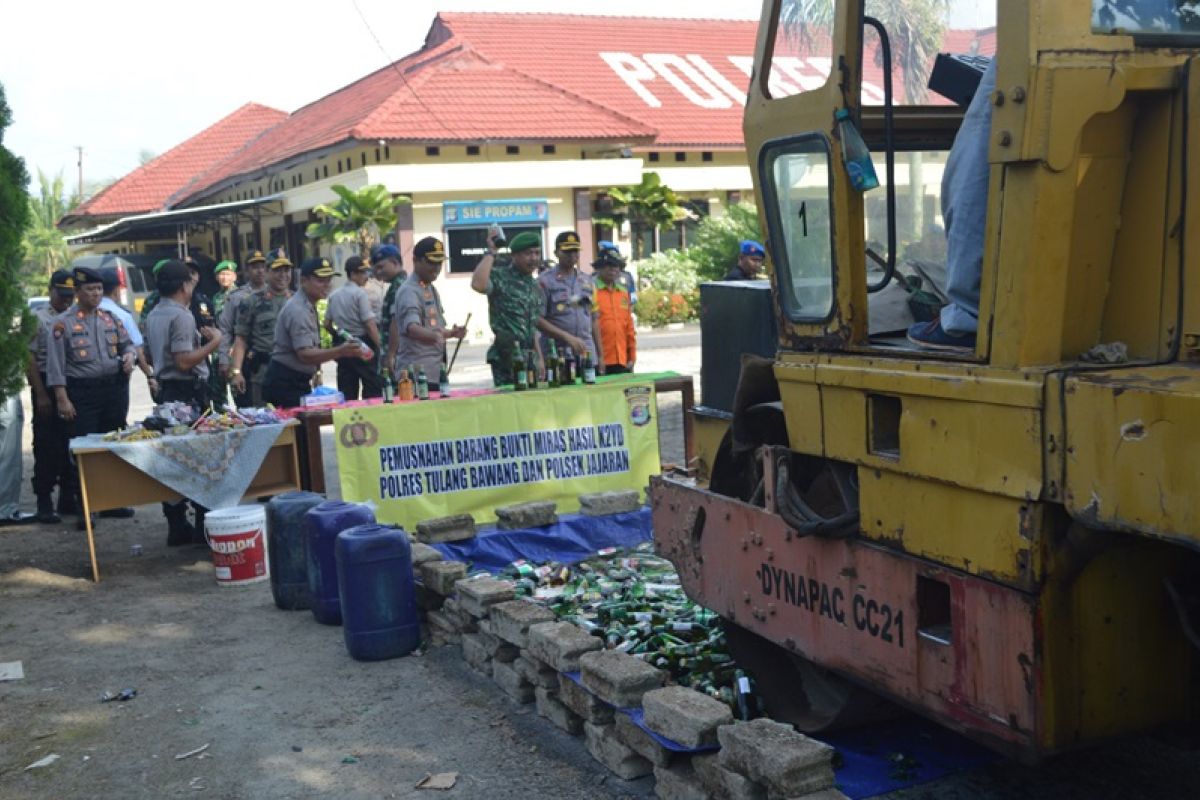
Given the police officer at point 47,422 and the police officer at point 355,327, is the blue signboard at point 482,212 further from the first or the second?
the police officer at point 47,422

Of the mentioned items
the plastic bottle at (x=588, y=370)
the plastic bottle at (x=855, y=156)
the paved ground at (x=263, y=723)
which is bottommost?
the paved ground at (x=263, y=723)

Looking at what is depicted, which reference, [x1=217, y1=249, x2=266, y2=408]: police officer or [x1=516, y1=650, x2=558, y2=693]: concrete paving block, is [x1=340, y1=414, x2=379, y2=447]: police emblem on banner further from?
[x1=516, y1=650, x2=558, y2=693]: concrete paving block

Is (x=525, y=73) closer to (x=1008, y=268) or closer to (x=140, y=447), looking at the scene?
(x=140, y=447)

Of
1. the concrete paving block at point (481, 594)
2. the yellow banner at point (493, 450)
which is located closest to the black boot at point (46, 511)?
the yellow banner at point (493, 450)

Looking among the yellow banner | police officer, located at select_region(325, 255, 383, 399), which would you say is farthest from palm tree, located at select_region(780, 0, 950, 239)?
police officer, located at select_region(325, 255, 383, 399)

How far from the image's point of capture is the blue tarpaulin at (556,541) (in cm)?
799

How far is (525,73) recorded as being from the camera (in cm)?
3416

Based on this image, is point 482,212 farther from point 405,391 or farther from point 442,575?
point 442,575

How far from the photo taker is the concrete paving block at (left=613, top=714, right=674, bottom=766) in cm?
462

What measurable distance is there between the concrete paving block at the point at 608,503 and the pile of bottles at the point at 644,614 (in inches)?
19.4

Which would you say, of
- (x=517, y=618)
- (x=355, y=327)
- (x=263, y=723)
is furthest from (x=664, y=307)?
(x=263, y=723)

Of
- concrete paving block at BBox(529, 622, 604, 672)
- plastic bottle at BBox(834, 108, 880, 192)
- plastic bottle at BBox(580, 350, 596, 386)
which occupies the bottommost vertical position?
concrete paving block at BBox(529, 622, 604, 672)

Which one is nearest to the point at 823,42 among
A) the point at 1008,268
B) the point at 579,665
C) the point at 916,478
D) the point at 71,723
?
the point at 1008,268

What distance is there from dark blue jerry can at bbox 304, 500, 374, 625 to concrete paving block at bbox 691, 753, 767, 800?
3.20 meters
